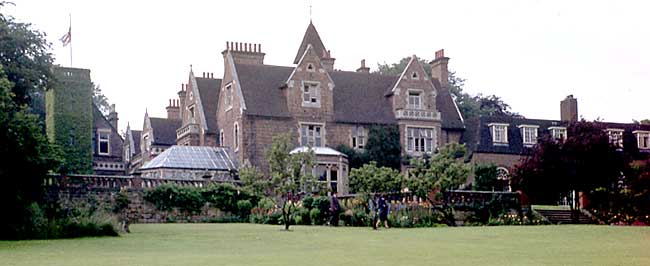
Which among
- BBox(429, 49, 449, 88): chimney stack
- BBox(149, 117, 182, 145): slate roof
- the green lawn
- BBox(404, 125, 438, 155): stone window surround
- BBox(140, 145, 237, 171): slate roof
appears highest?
BBox(429, 49, 449, 88): chimney stack

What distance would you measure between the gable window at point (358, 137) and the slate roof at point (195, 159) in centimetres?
776

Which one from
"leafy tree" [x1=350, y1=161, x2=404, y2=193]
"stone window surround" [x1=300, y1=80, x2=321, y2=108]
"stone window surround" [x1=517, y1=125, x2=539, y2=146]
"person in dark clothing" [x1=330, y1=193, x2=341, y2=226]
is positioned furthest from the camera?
"stone window surround" [x1=517, y1=125, x2=539, y2=146]

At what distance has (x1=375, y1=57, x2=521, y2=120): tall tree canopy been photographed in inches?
3260

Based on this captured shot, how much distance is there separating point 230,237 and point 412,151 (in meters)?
33.6

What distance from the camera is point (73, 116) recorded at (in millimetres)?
60219

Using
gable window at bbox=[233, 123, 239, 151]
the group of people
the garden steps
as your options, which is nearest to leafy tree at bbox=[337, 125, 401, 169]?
gable window at bbox=[233, 123, 239, 151]

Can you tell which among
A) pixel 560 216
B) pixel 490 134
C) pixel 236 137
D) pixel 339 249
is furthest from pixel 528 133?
pixel 339 249

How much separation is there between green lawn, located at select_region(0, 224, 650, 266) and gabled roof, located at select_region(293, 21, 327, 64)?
37.4 metres

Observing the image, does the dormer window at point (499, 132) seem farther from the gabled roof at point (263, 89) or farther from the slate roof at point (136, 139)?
the slate roof at point (136, 139)

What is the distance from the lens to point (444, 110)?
6594 centimetres

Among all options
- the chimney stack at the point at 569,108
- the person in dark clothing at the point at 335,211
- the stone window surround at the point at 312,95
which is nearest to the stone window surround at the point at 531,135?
the chimney stack at the point at 569,108

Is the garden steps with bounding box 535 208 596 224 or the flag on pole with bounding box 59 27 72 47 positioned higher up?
the flag on pole with bounding box 59 27 72 47

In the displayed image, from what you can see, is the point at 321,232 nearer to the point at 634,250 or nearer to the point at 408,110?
the point at 634,250

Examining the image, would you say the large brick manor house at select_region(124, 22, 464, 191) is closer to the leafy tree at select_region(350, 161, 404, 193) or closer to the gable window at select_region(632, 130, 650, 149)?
the gable window at select_region(632, 130, 650, 149)
